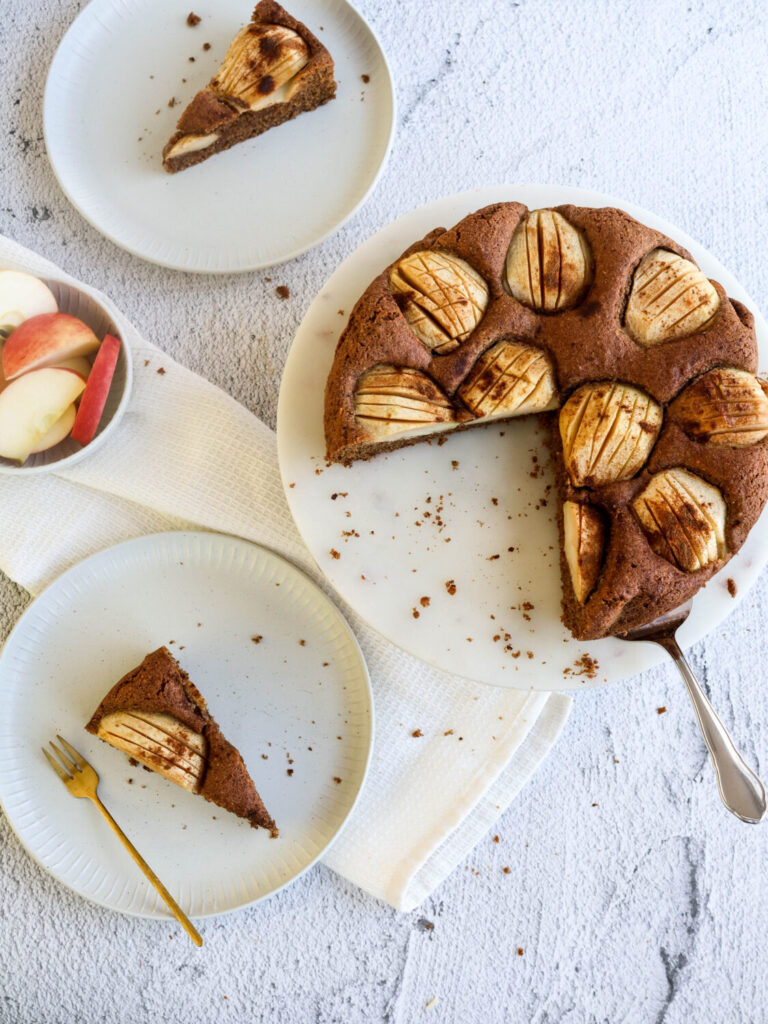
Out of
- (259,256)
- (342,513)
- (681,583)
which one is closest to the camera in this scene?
(681,583)

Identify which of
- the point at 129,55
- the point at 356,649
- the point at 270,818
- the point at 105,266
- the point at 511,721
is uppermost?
the point at 129,55

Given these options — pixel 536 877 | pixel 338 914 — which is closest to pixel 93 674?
pixel 338 914

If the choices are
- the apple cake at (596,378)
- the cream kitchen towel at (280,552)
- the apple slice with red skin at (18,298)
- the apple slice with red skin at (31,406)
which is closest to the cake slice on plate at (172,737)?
the cream kitchen towel at (280,552)

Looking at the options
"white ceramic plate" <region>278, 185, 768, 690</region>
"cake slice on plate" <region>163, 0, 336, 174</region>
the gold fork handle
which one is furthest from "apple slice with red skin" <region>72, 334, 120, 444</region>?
the gold fork handle

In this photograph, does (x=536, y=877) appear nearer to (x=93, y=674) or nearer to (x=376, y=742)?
(x=376, y=742)

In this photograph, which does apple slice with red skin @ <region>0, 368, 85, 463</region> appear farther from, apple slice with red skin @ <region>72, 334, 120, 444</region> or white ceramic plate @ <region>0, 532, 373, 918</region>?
white ceramic plate @ <region>0, 532, 373, 918</region>
